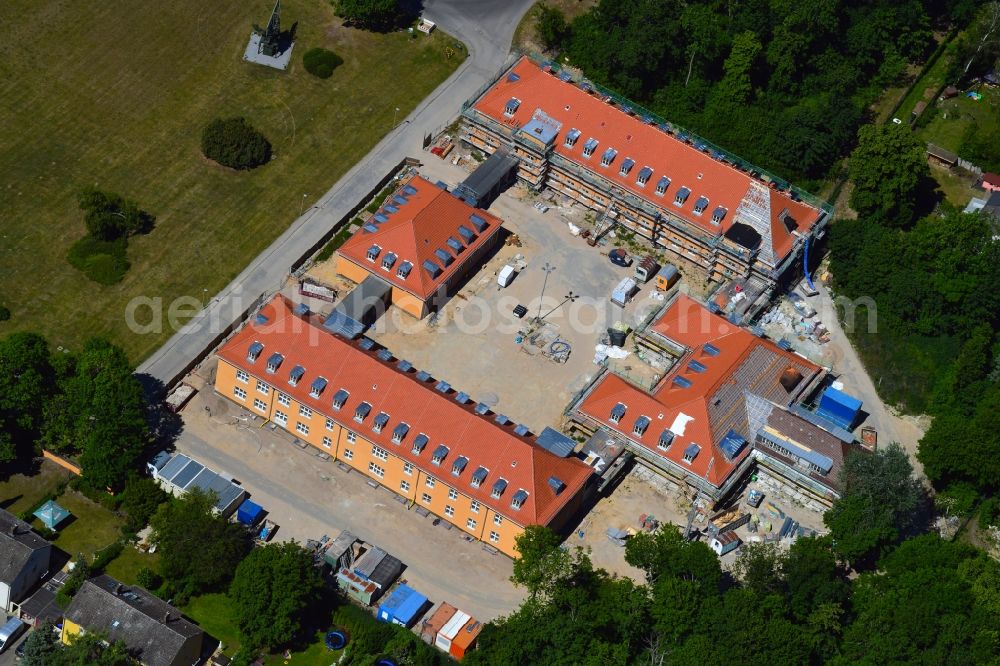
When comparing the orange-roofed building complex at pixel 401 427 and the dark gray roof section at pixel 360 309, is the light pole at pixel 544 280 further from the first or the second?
the orange-roofed building complex at pixel 401 427

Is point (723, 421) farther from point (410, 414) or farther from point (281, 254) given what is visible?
point (281, 254)

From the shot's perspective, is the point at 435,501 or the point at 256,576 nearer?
the point at 256,576

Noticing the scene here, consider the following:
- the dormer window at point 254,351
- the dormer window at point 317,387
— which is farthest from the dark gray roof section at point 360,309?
the dormer window at point 317,387

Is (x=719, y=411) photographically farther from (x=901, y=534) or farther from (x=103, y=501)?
(x=103, y=501)

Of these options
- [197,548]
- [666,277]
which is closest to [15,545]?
[197,548]

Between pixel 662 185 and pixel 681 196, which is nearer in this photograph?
pixel 681 196

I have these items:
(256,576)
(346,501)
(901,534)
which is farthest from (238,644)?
(901,534)

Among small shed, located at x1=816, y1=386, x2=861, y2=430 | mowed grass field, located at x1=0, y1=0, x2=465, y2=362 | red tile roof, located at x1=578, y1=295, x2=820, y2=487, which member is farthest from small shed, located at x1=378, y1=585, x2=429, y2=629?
small shed, located at x1=816, y1=386, x2=861, y2=430
